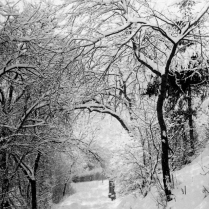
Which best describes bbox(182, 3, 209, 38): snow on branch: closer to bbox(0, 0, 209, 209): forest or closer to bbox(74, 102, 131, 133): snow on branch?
bbox(0, 0, 209, 209): forest

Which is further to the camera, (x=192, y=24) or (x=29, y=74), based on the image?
(x=29, y=74)

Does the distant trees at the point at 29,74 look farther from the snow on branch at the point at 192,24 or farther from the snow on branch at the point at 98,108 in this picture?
the snow on branch at the point at 192,24

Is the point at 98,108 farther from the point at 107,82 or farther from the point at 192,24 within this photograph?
the point at 192,24

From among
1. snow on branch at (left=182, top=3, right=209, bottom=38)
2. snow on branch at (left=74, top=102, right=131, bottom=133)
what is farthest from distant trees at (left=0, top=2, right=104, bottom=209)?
snow on branch at (left=182, top=3, right=209, bottom=38)

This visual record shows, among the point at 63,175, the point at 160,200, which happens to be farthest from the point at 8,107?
the point at 63,175

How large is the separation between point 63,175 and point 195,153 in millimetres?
17857

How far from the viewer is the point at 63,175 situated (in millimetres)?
25938

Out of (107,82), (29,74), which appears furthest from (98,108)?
(107,82)

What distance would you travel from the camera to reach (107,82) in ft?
19.0

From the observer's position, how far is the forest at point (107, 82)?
15.5 ft

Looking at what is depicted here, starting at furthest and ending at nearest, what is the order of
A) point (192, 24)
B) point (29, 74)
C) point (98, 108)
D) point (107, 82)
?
point (98, 108) → point (29, 74) → point (107, 82) → point (192, 24)

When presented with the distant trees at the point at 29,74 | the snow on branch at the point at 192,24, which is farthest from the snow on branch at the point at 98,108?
the snow on branch at the point at 192,24

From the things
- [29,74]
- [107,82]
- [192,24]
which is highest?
[29,74]

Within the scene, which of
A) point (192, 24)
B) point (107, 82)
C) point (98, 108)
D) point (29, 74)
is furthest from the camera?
point (98, 108)
